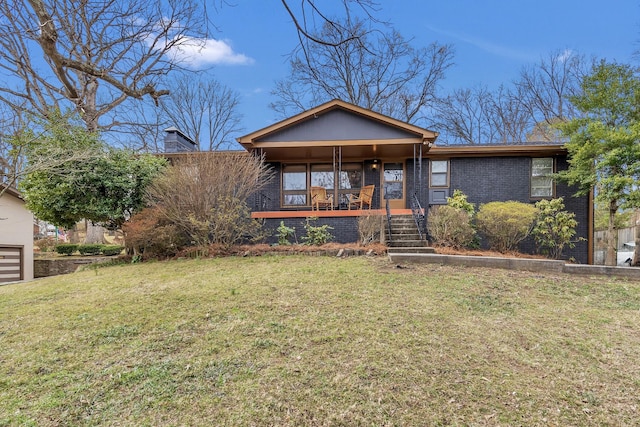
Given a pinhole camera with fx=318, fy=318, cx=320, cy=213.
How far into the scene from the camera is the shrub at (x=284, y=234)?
9.70 m

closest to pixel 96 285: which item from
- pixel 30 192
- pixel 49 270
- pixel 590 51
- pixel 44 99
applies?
pixel 30 192

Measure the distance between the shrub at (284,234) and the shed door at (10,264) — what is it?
10337 mm

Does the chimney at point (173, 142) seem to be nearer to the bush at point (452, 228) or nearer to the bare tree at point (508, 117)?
the bush at point (452, 228)

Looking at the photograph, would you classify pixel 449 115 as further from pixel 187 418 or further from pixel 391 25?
pixel 187 418

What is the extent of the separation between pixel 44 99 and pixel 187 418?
61.1 ft

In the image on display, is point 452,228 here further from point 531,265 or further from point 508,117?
point 508,117

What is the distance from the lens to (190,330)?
370 centimetres

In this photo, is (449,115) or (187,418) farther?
(449,115)

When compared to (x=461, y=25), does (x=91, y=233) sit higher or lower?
lower

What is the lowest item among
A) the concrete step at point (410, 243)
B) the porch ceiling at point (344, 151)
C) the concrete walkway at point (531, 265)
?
the concrete walkway at point (531, 265)

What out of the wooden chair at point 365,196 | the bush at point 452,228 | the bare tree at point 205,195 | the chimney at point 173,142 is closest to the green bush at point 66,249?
the chimney at point 173,142

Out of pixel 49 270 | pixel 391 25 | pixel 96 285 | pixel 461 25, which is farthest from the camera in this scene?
pixel 49 270

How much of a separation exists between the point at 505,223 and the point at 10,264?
16.9m

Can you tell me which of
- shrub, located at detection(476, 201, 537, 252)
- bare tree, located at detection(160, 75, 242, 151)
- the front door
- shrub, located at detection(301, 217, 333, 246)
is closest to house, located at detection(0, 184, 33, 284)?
shrub, located at detection(301, 217, 333, 246)
